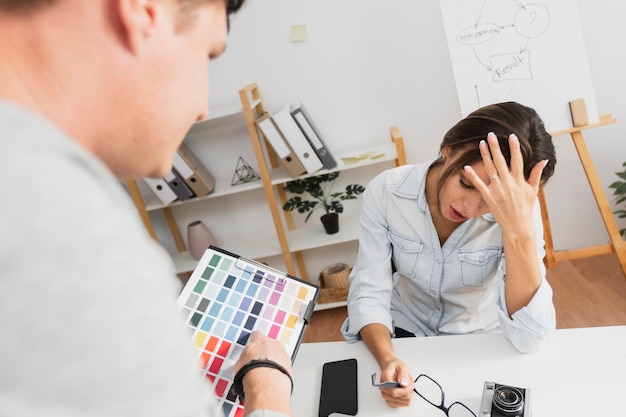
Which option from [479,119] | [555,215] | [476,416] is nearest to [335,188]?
[555,215]

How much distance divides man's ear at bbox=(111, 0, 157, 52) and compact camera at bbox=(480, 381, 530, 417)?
82 cm

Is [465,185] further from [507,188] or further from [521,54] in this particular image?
[521,54]

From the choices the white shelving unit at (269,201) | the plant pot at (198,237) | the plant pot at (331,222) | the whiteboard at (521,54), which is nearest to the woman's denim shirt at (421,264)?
the whiteboard at (521,54)

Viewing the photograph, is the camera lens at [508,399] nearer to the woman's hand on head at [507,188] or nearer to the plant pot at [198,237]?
the woman's hand on head at [507,188]

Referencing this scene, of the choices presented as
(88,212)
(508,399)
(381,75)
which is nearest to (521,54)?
(381,75)

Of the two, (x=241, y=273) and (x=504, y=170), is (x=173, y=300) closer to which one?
(x=241, y=273)

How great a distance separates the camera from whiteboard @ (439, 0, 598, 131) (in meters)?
1.81

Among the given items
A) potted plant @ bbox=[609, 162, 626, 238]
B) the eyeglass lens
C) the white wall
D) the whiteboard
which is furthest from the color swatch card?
potted plant @ bbox=[609, 162, 626, 238]

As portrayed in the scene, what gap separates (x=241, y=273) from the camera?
953mm

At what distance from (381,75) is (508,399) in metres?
1.85

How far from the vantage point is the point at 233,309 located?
0.91 m

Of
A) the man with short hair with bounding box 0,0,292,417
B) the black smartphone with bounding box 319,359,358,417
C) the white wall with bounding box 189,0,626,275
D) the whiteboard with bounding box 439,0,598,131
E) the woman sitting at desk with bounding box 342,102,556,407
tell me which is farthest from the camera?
the white wall with bounding box 189,0,626,275

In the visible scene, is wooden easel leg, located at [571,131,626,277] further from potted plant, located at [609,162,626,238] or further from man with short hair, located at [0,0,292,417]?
man with short hair, located at [0,0,292,417]

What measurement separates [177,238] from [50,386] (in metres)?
2.57
